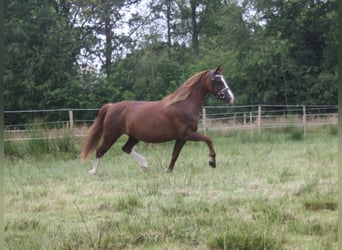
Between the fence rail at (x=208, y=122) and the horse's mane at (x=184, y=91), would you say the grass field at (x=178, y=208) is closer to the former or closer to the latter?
the horse's mane at (x=184, y=91)

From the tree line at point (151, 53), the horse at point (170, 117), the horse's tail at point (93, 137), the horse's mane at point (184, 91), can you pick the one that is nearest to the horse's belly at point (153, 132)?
the horse at point (170, 117)

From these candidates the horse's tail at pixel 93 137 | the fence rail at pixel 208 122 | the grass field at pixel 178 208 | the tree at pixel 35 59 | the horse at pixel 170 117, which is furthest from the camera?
the tree at pixel 35 59

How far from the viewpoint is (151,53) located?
Result: 25516 millimetres

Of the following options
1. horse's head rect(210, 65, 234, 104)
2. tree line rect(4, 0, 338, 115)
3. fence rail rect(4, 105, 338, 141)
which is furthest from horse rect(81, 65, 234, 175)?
tree line rect(4, 0, 338, 115)

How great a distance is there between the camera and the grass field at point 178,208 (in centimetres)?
238

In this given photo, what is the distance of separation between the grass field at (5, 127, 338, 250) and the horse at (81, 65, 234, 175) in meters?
0.44

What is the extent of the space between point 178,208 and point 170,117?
10.4 ft

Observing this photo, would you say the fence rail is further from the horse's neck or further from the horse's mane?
the horse's neck

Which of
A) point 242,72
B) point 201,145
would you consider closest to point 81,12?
point 242,72

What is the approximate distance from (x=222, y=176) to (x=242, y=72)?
65.2 ft

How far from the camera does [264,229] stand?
8.20ft

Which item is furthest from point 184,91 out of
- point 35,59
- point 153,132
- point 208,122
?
point 35,59

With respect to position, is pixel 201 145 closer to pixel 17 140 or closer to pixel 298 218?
pixel 17 140

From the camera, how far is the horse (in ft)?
20.7
